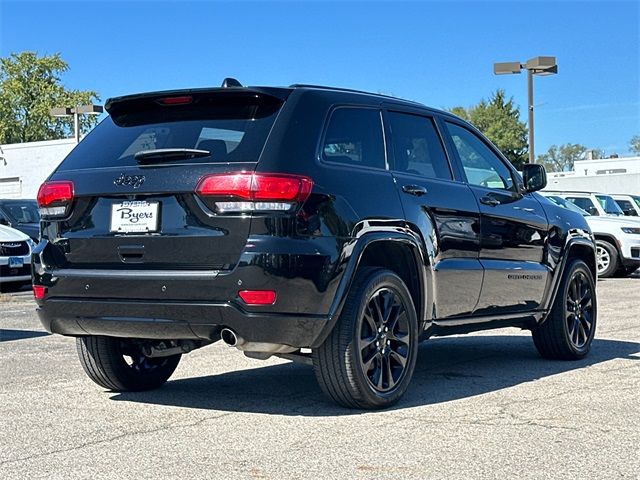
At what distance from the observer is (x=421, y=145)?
666 centimetres

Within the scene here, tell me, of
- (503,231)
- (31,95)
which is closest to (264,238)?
(503,231)

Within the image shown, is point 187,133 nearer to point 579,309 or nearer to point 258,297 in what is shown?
point 258,297

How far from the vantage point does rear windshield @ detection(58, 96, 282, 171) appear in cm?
546

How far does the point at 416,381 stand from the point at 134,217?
2343 millimetres

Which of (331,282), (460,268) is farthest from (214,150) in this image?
(460,268)

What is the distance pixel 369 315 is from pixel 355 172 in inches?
31.1

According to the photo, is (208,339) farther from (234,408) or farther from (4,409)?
(4,409)

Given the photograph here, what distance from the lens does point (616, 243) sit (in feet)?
65.5

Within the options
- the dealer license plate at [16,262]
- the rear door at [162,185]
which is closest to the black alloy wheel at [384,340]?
the rear door at [162,185]

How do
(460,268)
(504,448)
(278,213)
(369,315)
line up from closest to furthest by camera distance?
(504,448) < (278,213) < (369,315) < (460,268)

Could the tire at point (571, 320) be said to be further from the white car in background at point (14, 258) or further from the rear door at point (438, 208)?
the white car in background at point (14, 258)

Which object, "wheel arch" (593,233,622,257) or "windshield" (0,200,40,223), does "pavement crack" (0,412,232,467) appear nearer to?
"windshield" (0,200,40,223)

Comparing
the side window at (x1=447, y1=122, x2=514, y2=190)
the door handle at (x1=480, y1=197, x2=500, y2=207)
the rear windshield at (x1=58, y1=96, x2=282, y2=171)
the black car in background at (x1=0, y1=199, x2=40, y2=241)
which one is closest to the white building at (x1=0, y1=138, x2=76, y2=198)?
the black car in background at (x1=0, y1=199, x2=40, y2=241)

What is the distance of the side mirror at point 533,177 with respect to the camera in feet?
25.3
